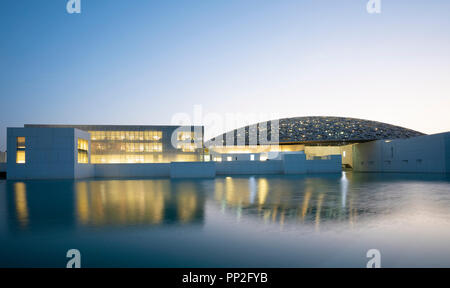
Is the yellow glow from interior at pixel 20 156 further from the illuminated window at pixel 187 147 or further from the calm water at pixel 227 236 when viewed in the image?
the illuminated window at pixel 187 147

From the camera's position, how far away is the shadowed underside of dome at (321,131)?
221 feet

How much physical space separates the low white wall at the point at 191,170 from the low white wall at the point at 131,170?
4718 mm

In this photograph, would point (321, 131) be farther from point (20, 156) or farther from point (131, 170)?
point (20, 156)

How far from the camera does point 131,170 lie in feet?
122

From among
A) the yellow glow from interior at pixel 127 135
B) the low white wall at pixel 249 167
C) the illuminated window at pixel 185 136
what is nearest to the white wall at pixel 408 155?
the low white wall at pixel 249 167

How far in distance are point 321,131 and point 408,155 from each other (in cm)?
2723

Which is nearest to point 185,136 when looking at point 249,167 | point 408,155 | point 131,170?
point 249,167

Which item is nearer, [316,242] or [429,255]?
[429,255]

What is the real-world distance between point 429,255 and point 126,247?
523cm

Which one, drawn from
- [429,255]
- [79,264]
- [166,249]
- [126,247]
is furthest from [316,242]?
[79,264]

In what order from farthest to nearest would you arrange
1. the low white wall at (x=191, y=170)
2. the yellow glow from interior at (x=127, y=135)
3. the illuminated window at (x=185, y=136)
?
the illuminated window at (x=185, y=136) → the yellow glow from interior at (x=127, y=135) → the low white wall at (x=191, y=170)
